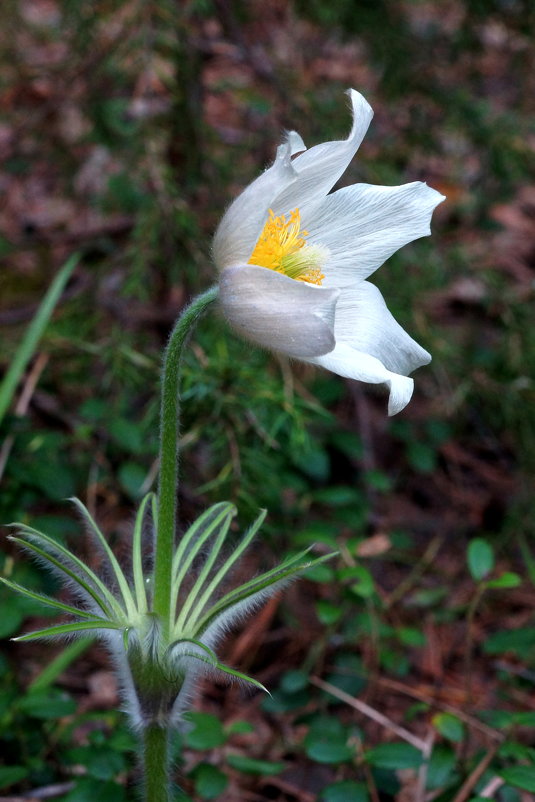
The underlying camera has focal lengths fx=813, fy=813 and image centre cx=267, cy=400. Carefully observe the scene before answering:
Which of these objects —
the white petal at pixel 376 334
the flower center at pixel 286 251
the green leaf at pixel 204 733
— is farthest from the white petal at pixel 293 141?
the green leaf at pixel 204 733

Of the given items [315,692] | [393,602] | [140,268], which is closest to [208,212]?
[140,268]

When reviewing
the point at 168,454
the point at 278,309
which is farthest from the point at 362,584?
the point at 278,309

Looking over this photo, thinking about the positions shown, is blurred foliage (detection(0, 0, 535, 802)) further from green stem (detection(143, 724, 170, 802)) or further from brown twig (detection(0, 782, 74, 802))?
green stem (detection(143, 724, 170, 802))

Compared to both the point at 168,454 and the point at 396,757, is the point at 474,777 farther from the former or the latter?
the point at 168,454

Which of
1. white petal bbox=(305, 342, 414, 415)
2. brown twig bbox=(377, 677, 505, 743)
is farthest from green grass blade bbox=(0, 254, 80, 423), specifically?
brown twig bbox=(377, 677, 505, 743)

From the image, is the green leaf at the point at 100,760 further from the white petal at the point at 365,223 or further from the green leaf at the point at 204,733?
the white petal at the point at 365,223
